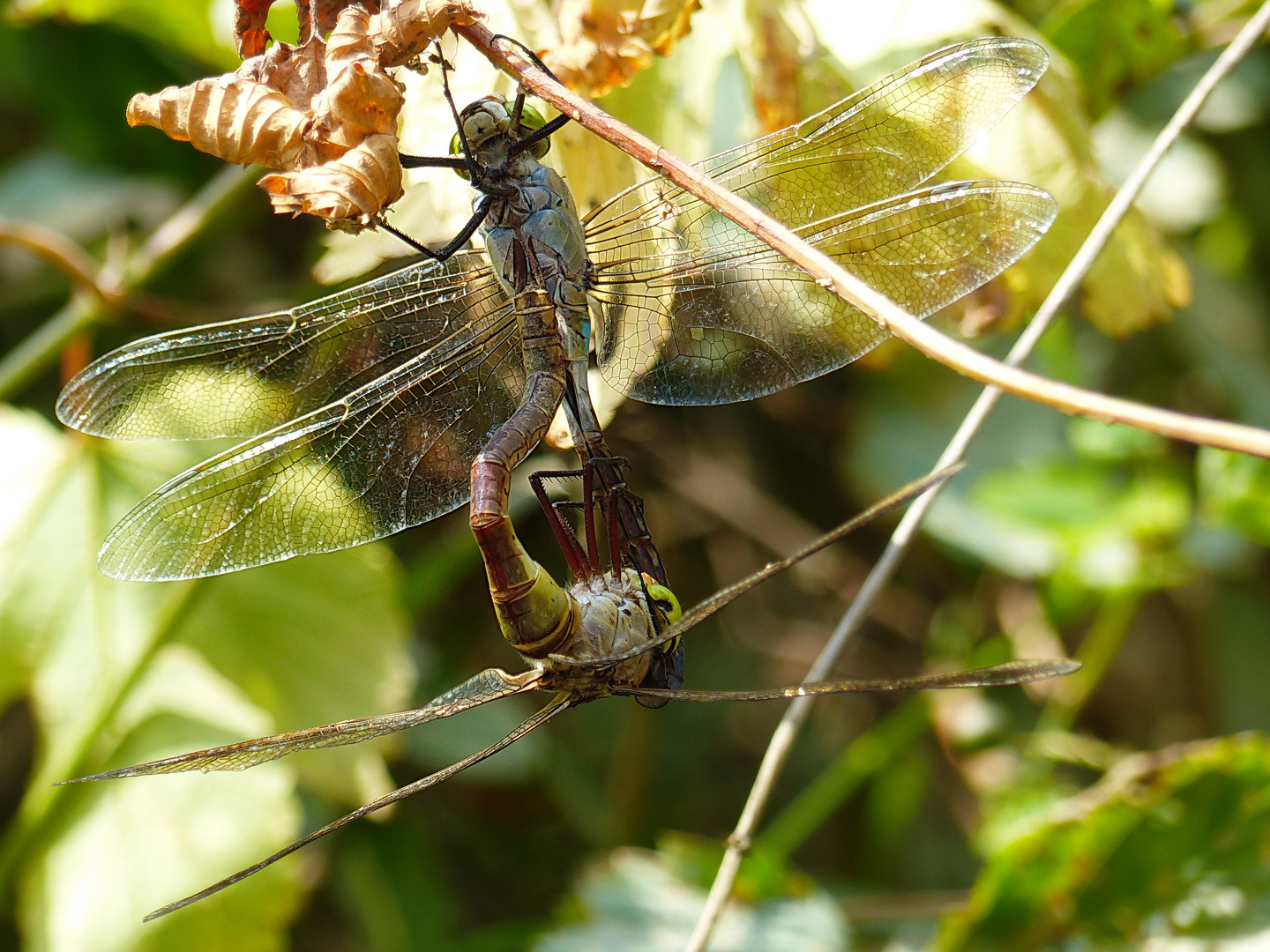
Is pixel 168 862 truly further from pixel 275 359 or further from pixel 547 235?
pixel 547 235

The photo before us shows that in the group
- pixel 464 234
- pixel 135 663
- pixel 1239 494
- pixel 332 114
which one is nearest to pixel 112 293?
pixel 135 663

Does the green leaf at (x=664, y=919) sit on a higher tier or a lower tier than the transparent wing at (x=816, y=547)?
lower

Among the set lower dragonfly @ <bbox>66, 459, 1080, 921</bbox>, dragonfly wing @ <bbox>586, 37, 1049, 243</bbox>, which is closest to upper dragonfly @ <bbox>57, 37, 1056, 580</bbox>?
dragonfly wing @ <bbox>586, 37, 1049, 243</bbox>

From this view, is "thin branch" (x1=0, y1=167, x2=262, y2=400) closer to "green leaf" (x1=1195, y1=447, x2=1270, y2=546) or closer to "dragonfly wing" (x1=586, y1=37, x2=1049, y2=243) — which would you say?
"dragonfly wing" (x1=586, y1=37, x2=1049, y2=243)

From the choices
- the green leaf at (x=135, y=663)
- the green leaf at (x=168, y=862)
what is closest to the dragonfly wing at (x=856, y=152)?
the green leaf at (x=135, y=663)

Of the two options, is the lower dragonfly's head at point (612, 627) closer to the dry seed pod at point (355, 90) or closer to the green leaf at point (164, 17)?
the dry seed pod at point (355, 90)

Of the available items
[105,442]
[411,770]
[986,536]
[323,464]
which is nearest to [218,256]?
[105,442]

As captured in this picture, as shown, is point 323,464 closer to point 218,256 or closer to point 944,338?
point 944,338
